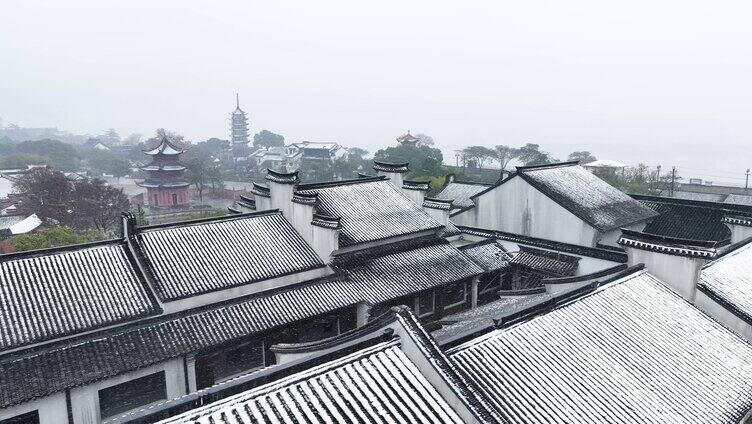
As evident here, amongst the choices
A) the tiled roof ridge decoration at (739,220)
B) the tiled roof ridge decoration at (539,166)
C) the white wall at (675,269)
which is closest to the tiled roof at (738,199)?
the tiled roof ridge decoration at (539,166)

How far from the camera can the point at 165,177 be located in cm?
6788

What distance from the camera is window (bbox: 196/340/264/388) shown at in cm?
1619

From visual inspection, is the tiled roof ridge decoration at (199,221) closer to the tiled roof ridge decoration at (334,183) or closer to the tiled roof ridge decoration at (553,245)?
the tiled roof ridge decoration at (334,183)

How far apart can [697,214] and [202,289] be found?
83.3 ft

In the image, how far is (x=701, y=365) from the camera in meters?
12.3

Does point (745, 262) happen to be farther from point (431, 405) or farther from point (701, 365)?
point (431, 405)

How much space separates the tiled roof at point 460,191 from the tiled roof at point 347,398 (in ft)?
98.5

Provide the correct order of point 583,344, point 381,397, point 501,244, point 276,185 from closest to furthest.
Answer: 1. point 381,397
2. point 583,344
3. point 276,185
4. point 501,244

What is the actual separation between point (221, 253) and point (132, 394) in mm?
5920

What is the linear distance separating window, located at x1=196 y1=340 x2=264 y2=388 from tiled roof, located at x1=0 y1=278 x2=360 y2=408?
73 cm

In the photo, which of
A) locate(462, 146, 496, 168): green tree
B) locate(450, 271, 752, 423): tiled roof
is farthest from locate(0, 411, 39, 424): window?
locate(462, 146, 496, 168): green tree

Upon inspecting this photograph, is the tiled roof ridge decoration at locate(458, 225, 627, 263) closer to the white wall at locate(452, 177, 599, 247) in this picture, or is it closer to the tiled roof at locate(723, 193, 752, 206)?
the white wall at locate(452, 177, 599, 247)

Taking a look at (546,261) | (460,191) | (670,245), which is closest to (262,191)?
(546,261)

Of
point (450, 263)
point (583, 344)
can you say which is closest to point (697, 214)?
point (450, 263)
